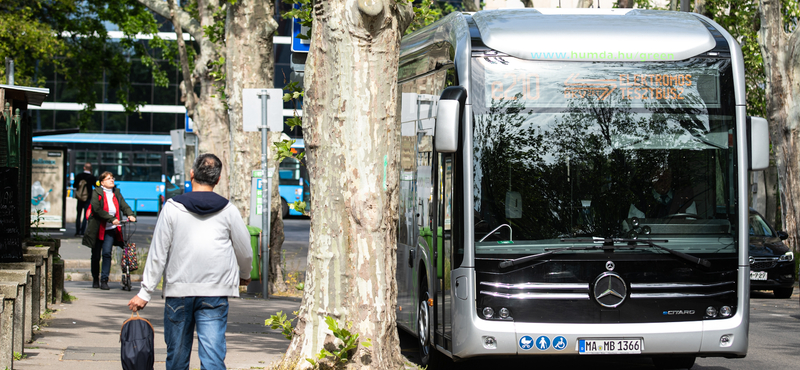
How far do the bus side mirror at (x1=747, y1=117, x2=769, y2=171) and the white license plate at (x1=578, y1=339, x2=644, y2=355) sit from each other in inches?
65.1

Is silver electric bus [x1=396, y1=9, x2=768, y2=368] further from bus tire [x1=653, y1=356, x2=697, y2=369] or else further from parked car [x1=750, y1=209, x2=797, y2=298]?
parked car [x1=750, y1=209, x2=797, y2=298]

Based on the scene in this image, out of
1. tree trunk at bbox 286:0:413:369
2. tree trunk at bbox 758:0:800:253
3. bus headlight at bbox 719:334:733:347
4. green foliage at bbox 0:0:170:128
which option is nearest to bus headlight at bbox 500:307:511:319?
tree trunk at bbox 286:0:413:369

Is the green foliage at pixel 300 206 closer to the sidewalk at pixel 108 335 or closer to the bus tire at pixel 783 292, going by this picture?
the sidewalk at pixel 108 335

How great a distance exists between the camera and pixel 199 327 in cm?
550

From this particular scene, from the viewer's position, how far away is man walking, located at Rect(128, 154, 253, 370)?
543 centimetres

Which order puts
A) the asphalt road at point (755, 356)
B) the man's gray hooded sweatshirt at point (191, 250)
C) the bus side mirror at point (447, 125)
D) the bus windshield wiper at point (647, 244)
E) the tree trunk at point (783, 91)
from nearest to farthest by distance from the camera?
the man's gray hooded sweatshirt at point (191, 250)
the bus side mirror at point (447, 125)
the bus windshield wiper at point (647, 244)
the asphalt road at point (755, 356)
the tree trunk at point (783, 91)

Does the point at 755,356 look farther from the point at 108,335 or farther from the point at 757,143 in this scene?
the point at 108,335

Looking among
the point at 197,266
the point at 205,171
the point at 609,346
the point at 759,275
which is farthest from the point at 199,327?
the point at 759,275

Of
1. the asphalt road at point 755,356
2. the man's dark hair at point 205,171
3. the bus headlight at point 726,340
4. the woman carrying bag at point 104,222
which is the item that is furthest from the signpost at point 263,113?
the man's dark hair at point 205,171

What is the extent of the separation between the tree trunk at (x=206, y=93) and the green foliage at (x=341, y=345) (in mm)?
10882

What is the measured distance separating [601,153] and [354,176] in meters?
2.00

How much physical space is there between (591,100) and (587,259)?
1210mm

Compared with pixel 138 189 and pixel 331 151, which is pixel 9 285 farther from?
pixel 138 189

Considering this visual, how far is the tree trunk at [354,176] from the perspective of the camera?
651 centimetres
